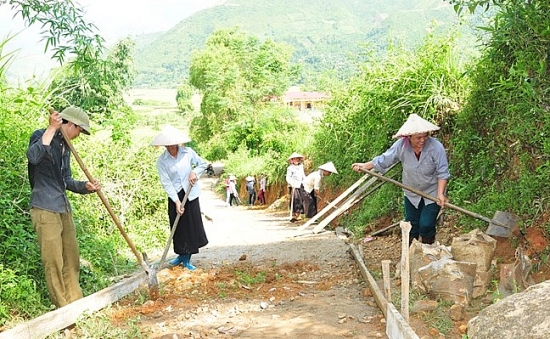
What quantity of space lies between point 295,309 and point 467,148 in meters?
3.50

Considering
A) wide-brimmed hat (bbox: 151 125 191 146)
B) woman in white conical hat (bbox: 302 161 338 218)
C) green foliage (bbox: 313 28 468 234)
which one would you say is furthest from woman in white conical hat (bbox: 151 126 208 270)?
woman in white conical hat (bbox: 302 161 338 218)

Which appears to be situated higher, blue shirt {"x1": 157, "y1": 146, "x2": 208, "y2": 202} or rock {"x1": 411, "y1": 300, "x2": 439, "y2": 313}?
blue shirt {"x1": 157, "y1": 146, "x2": 208, "y2": 202}

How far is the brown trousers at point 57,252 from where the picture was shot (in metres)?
4.98

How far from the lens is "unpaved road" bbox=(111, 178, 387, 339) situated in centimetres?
455

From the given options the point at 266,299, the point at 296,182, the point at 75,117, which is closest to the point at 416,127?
the point at 266,299

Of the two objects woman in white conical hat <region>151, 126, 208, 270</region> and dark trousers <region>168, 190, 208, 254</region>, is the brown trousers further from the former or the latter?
dark trousers <region>168, 190, 208, 254</region>

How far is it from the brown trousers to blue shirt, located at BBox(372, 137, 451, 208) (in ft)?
10.7

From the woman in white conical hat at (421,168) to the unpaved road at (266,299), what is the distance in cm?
91

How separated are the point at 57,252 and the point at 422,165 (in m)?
3.60

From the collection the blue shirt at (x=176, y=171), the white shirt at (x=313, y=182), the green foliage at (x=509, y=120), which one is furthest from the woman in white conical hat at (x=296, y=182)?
the blue shirt at (x=176, y=171)

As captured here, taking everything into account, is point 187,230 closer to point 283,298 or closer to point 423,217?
point 283,298

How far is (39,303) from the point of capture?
16.6 ft

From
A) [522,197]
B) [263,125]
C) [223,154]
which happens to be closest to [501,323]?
[522,197]

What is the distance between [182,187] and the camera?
6812mm
